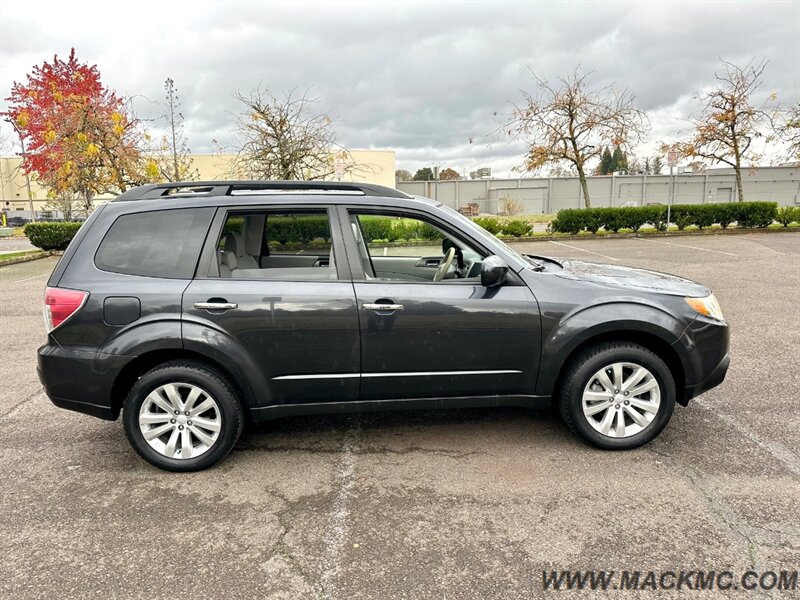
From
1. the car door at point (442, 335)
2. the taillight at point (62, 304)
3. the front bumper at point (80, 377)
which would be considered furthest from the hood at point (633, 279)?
the taillight at point (62, 304)

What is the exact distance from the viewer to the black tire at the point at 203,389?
130 inches

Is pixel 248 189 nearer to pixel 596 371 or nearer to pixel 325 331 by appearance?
pixel 325 331

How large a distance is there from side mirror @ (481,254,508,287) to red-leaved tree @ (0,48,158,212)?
1538 centimetres

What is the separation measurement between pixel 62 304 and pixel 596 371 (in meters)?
3.36

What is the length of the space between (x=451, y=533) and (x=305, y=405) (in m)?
1.23

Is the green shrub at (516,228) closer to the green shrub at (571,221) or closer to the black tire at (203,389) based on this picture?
the green shrub at (571,221)

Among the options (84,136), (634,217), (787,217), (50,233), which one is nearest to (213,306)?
(84,136)

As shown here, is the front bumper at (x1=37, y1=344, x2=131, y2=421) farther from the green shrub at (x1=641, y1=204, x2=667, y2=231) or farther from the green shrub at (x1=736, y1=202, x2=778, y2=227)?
the green shrub at (x1=736, y1=202, x2=778, y2=227)

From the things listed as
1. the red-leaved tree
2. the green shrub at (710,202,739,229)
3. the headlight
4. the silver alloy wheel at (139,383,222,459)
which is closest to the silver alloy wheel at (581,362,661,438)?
the headlight

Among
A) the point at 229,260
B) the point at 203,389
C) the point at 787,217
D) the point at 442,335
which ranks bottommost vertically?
the point at 203,389

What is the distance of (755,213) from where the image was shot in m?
20.5

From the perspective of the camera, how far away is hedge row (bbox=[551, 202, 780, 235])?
20.4m

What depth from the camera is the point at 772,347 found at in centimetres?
578

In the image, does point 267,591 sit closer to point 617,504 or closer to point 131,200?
point 617,504
